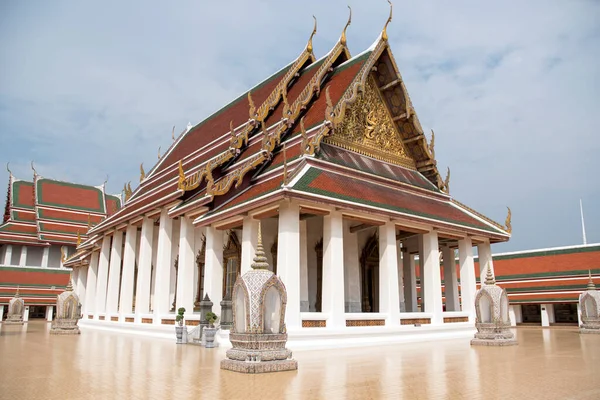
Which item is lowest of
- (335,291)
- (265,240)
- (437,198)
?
(335,291)

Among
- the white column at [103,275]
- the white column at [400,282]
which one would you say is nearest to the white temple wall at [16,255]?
the white column at [103,275]

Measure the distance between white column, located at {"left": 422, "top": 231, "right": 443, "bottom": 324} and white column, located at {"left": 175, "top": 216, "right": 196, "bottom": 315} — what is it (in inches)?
233

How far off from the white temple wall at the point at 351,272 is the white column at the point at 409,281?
296 centimetres

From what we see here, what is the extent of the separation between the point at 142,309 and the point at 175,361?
25.3ft

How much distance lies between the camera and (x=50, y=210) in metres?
31.9

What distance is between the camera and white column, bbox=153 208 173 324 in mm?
13648

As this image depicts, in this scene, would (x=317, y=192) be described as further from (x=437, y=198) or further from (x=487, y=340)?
(x=437, y=198)

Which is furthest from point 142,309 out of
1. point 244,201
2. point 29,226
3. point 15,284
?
point 29,226

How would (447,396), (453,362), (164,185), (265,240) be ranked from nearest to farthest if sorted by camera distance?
(447,396) → (453,362) → (265,240) → (164,185)

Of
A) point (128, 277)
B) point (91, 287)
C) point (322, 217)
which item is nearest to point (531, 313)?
point (322, 217)

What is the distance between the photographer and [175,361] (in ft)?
24.7

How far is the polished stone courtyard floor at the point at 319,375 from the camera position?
15.8 ft

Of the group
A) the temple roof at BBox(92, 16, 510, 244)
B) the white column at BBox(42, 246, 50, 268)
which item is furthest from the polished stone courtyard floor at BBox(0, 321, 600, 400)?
the white column at BBox(42, 246, 50, 268)

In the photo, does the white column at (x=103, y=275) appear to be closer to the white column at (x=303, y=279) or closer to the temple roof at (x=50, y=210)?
the white column at (x=303, y=279)
